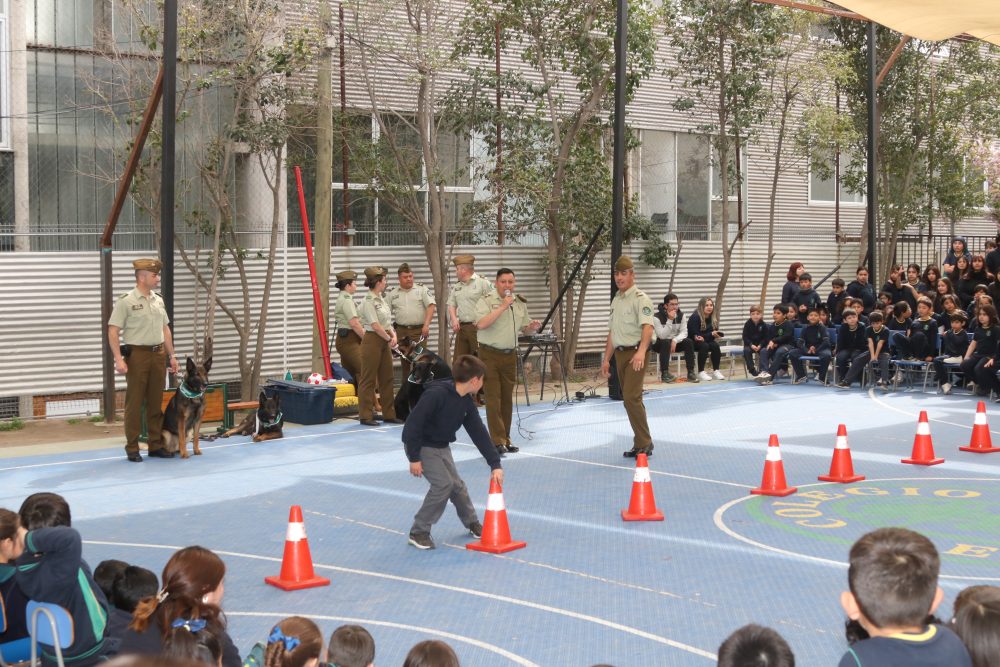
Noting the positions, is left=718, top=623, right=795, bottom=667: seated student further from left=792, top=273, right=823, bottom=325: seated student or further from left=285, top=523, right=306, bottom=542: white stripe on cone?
left=792, top=273, right=823, bottom=325: seated student

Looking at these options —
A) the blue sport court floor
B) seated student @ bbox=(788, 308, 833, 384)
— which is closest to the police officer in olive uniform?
the blue sport court floor

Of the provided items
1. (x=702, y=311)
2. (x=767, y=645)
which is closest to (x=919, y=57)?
(x=702, y=311)

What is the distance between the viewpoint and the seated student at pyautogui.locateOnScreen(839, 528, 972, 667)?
3729mm

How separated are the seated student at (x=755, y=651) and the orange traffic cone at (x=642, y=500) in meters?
6.70

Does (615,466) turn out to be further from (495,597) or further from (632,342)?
(495,597)

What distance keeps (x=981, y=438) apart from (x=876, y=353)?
638 cm

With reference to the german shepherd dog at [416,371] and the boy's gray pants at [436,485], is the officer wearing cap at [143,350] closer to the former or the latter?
the german shepherd dog at [416,371]

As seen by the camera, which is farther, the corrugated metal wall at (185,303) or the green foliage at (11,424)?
the corrugated metal wall at (185,303)

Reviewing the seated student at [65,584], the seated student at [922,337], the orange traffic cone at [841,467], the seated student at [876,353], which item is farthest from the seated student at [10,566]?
the seated student at [922,337]

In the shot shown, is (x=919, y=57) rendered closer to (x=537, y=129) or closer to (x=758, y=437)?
(x=537, y=129)

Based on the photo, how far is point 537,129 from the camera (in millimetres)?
21641

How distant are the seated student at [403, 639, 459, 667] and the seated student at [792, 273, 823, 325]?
1887 cm

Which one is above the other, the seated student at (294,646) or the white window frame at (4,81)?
the white window frame at (4,81)

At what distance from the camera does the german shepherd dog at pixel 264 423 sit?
15141mm
